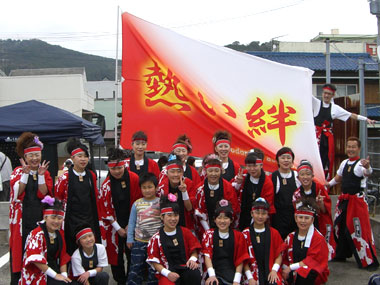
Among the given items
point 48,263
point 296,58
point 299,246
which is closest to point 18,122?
point 48,263

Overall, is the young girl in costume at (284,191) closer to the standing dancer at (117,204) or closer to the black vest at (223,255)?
the black vest at (223,255)

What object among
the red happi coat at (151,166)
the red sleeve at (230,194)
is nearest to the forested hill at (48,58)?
the red happi coat at (151,166)

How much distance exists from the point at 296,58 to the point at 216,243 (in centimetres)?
1872

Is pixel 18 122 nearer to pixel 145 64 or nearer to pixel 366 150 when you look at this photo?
pixel 145 64

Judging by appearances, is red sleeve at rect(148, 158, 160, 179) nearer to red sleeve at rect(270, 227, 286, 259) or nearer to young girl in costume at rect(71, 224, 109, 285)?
young girl in costume at rect(71, 224, 109, 285)

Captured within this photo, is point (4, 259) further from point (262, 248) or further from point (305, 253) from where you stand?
point (305, 253)

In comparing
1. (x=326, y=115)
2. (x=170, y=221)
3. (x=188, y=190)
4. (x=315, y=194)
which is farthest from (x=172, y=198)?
(x=326, y=115)

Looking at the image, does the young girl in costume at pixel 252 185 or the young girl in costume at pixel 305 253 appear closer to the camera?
the young girl in costume at pixel 305 253

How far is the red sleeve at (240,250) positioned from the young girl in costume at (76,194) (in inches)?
65.2

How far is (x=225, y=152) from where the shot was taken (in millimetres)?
5250

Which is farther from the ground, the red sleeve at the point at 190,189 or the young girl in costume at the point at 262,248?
the red sleeve at the point at 190,189

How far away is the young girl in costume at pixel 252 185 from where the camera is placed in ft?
16.2

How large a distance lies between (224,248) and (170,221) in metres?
0.65

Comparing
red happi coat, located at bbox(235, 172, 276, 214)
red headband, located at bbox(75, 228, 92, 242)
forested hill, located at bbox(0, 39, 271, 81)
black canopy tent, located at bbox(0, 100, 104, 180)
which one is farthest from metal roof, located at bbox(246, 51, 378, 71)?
forested hill, located at bbox(0, 39, 271, 81)
